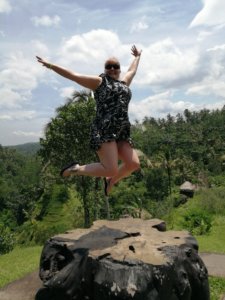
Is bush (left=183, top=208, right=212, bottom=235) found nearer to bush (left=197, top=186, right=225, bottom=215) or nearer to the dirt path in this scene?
bush (left=197, top=186, right=225, bottom=215)

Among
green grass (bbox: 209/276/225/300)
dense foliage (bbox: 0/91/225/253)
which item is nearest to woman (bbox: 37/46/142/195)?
green grass (bbox: 209/276/225/300)

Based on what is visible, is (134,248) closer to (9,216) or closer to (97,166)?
(97,166)

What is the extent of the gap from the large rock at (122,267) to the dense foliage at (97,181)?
3.08 m

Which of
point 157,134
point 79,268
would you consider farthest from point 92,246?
point 157,134

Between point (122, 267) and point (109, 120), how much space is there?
61.4 inches

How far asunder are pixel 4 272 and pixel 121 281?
4201 mm

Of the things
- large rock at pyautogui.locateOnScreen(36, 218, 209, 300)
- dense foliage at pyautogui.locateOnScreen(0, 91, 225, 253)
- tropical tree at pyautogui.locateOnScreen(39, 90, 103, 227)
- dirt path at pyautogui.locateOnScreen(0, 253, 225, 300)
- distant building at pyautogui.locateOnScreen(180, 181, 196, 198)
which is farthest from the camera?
distant building at pyautogui.locateOnScreen(180, 181, 196, 198)

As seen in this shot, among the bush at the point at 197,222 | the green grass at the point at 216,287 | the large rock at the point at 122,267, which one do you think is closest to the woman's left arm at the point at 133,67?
the large rock at the point at 122,267

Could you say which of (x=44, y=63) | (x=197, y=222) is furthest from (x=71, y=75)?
(x=197, y=222)

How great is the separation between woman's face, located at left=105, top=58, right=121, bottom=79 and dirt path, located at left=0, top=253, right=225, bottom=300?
292cm

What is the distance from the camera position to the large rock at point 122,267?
13.1 ft

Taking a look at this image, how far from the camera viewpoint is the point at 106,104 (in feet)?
15.0

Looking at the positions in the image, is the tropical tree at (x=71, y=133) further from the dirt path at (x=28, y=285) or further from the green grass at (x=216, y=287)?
the green grass at (x=216, y=287)

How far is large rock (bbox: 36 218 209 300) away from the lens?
398cm
